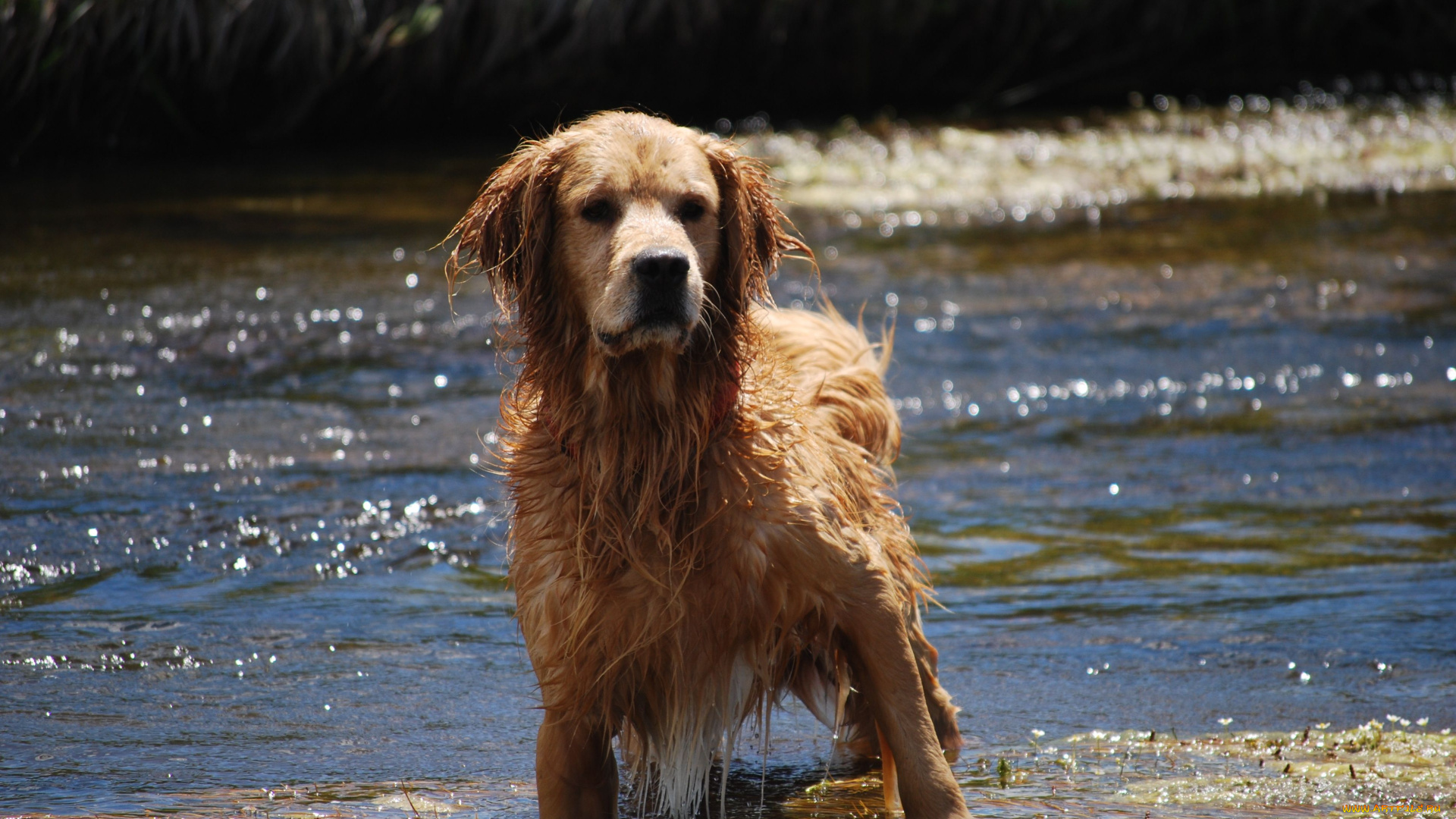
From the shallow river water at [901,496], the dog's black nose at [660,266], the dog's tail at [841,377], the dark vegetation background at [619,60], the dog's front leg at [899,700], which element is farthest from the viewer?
the dark vegetation background at [619,60]

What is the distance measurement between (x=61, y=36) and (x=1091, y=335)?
8560 millimetres

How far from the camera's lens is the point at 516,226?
378cm

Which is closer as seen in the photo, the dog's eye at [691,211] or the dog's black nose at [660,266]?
the dog's black nose at [660,266]

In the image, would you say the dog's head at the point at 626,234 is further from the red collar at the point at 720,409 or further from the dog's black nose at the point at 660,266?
the red collar at the point at 720,409

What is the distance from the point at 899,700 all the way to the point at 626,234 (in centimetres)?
127

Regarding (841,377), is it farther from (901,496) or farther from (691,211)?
(901,496)

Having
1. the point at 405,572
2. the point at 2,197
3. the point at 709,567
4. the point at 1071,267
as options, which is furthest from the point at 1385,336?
the point at 2,197

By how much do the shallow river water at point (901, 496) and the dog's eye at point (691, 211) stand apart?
4.94 ft

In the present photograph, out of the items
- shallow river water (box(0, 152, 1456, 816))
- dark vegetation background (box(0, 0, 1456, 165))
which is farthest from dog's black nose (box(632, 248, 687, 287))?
dark vegetation background (box(0, 0, 1456, 165))

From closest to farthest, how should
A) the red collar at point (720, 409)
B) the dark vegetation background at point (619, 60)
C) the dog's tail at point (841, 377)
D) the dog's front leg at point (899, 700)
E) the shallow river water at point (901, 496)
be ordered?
the dog's front leg at point (899, 700) < the red collar at point (720, 409) < the shallow river water at point (901, 496) < the dog's tail at point (841, 377) < the dark vegetation background at point (619, 60)

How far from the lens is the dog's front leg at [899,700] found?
359cm

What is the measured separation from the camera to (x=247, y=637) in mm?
5098

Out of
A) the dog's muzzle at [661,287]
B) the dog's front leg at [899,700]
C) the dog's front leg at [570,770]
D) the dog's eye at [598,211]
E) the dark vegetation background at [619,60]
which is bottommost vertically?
the dog's front leg at [570,770]

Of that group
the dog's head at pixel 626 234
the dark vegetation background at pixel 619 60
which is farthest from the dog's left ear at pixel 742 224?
the dark vegetation background at pixel 619 60
